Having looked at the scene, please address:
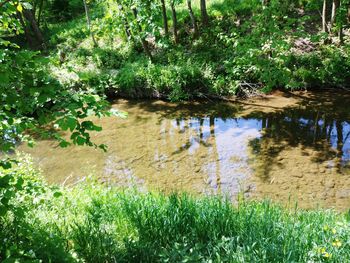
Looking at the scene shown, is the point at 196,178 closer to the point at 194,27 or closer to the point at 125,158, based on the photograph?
the point at 125,158

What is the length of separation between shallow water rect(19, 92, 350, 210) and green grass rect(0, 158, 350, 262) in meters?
2.16

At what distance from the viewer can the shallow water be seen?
6.65m

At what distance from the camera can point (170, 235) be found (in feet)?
12.2

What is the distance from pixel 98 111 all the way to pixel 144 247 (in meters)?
1.44

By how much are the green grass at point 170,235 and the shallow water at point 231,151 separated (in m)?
2.16

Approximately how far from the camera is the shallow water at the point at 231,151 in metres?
6.65

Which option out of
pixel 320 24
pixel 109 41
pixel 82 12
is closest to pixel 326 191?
pixel 320 24

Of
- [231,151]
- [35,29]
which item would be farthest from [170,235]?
[35,29]

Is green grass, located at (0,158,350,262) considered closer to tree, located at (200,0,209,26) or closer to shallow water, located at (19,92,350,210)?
shallow water, located at (19,92,350,210)

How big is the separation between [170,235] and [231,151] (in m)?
4.68

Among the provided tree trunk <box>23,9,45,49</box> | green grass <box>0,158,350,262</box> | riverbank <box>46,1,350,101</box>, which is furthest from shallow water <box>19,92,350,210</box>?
tree trunk <box>23,9,45,49</box>

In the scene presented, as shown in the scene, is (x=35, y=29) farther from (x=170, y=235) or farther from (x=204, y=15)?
(x=170, y=235)

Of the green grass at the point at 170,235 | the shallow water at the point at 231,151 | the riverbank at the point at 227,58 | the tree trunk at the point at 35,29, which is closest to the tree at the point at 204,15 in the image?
the riverbank at the point at 227,58

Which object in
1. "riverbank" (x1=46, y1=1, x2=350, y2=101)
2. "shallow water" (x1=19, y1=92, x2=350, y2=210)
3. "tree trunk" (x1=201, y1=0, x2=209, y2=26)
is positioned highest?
"tree trunk" (x1=201, y1=0, x2=209, y2=26)
